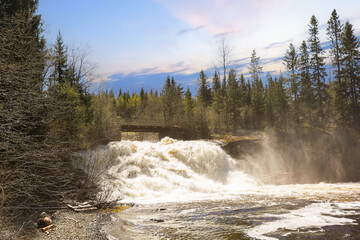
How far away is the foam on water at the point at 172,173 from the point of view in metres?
16.9

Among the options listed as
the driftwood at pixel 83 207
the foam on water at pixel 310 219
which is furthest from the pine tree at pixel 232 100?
the driftwood at pixel 83 207

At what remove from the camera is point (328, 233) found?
29.7 ft

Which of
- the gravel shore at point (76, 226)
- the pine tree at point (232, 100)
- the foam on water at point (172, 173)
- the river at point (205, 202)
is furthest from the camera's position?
the pine tree at point (232, 100)

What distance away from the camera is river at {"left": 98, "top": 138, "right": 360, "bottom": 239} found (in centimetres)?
944

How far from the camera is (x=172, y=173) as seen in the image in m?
20.1

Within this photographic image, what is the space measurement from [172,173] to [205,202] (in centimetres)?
598

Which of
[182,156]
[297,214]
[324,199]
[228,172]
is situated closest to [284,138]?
[228,172]

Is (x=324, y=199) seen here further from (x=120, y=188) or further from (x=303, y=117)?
(x=303, y=117)

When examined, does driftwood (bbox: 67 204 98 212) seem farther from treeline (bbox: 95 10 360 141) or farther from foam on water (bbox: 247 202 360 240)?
treeline (bbox: 95 10 360 141)

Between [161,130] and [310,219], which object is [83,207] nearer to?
[310,219]

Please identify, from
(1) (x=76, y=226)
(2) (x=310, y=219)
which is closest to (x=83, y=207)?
(1) (x=76, y=226)

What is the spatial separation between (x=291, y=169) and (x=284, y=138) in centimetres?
837

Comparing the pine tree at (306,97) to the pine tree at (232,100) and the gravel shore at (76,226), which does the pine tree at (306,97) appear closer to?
the pine tree at (232,100)

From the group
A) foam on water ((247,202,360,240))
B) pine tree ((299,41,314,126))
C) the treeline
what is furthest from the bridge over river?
foam on water ((247,202,360,240))
